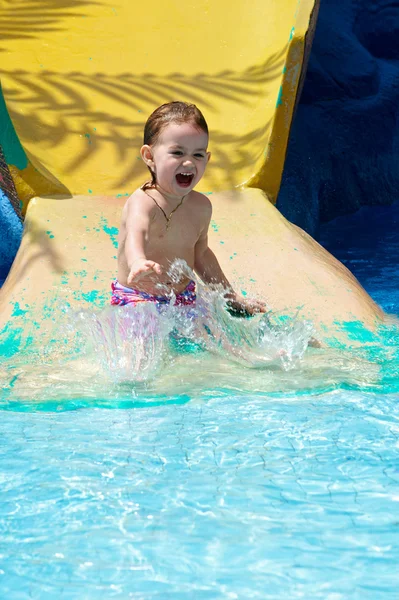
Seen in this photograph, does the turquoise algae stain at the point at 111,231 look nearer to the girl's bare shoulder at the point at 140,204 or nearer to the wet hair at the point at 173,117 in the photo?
the girl's bare shoulder at the point at 140,204

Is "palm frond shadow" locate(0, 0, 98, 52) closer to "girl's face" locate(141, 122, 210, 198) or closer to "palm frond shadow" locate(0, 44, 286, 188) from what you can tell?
"palm frond shadow" locate(0, 44, 286, 188)

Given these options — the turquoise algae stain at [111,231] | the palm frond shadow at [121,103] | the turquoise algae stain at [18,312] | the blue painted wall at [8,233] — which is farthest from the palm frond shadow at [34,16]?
the turquoise algae stain at [18,312]

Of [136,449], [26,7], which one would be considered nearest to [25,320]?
[136,449]

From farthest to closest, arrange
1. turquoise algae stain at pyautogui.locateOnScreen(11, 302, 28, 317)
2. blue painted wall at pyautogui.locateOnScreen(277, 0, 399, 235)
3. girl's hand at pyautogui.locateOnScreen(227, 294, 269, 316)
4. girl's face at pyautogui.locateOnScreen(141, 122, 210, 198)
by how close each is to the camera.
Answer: blue painted wall at pyautogui.locateOnScreen(277, 0, 399, 235) < turquoise algae stain at pyautogui.locateOnScreen(11, 302, 28, 317) < girl's hand at pyautogui.locateOnScreen(227, 294, 269, 316) < girl's face at pyautogui.locateOnScreen(141, 122, 210, 198)

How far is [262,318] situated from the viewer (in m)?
3.10

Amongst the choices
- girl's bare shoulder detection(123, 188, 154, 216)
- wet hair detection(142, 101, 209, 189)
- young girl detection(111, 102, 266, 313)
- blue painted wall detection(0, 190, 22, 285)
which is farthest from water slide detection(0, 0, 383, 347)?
blue painted wall detection(0, 190, 22, 285)

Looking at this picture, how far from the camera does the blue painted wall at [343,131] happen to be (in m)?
7.21

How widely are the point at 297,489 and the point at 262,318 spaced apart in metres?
1.36

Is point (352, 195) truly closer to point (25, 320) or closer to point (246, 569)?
point (25, 320)

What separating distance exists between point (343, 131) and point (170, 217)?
5.03 meters

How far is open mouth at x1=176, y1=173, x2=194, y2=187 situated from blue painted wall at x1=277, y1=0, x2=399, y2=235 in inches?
155

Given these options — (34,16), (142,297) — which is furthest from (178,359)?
(34,16)

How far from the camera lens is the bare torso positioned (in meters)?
2.95

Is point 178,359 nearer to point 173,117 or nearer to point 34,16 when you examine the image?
point 173,117
